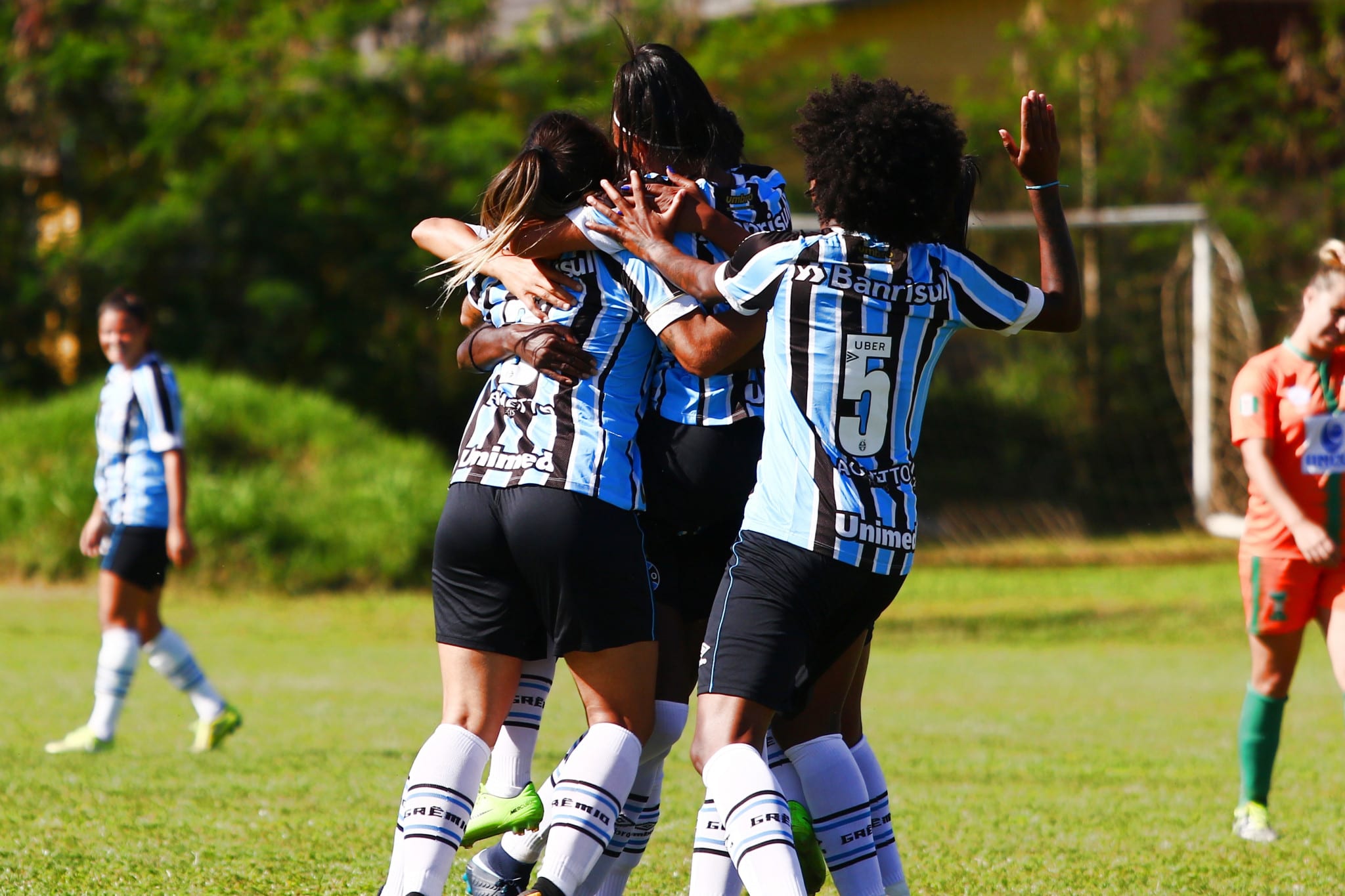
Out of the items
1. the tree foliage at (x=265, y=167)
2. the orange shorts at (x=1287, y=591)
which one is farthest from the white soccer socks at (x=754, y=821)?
the tree foliage at (x=265, y=167)

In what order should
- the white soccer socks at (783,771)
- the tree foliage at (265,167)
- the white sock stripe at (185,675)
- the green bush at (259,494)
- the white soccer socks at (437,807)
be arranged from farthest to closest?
the tree foliage at (265,167)
the green bush at (259,494)
the white sock stripe at (185,675)
the white soccer socks at (783,771)
the white soccer socks at (437,807)

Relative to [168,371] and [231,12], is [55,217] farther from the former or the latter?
[168,371]

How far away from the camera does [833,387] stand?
3309 mm

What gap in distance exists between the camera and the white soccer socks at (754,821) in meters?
3.17

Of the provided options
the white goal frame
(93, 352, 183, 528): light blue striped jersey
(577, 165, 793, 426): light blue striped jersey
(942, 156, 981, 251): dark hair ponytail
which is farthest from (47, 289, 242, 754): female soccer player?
the white goal frame

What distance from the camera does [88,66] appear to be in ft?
61.9

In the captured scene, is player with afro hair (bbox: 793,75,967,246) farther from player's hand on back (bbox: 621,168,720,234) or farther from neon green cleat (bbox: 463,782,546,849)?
neon green cleat (bbox: 463,782,546,849)

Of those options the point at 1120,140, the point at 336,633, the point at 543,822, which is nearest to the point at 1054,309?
the point at 543,822

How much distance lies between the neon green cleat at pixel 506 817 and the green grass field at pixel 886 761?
2.40 ft

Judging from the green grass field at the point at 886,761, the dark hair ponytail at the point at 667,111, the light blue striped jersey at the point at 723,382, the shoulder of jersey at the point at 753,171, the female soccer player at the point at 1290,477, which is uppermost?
the dark hair ponytail at the point at 667,111

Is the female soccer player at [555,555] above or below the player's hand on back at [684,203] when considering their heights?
below

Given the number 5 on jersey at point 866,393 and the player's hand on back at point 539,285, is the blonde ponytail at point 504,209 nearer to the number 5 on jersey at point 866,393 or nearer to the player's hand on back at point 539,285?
the player's hand on back at point 539,285

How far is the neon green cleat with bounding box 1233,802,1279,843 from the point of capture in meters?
5.38

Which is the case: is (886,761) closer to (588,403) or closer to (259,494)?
(588,403)
